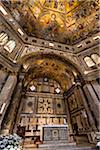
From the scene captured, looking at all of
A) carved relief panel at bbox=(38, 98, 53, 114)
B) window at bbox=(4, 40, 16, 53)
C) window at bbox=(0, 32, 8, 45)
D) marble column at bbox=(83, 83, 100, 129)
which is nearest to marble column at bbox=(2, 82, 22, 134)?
window at bbox=(4, 40, 16, 53)

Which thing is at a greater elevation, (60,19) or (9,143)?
(60,19)

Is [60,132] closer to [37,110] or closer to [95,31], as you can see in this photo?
[37,110]

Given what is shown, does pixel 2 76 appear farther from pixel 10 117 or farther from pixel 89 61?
pixel 89 61

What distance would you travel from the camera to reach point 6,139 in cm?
434

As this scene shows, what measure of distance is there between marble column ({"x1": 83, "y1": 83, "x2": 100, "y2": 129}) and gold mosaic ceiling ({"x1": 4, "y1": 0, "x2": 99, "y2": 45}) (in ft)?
21.1

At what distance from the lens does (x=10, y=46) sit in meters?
9.48

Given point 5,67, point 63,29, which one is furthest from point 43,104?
point 63,29

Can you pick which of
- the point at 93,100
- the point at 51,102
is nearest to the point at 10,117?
the point at 51,102

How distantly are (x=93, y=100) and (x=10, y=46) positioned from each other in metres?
7.84

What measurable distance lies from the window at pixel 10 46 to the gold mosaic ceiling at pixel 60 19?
2.69 metres

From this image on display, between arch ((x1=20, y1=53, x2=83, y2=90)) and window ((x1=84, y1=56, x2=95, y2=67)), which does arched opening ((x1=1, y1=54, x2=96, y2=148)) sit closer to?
arch ((x1=20, y1=53, x2=83, y2=90))

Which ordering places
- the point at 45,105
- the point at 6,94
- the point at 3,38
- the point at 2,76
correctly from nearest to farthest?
the point at 6,94, the point at 2,76, the point at 3,38, the point at 45,105

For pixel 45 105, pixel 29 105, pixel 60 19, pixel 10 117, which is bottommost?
pixel 10 117

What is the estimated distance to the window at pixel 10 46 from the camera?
29.7ft
